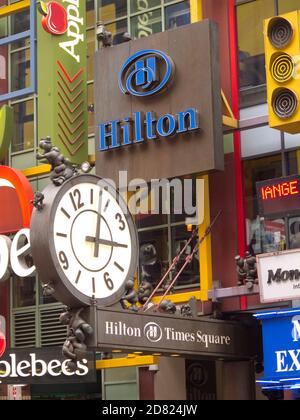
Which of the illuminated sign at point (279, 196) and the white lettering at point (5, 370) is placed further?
the white lettering at point (5, 370)

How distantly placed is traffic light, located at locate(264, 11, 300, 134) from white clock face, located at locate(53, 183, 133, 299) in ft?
14.6

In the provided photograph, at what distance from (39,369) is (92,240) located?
357 inches

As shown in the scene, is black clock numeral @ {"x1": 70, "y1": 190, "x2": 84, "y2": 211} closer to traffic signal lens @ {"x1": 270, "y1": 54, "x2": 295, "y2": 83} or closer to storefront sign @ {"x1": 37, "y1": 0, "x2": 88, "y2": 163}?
traffic signal lens @ {"x1": 270, "y1": 54, "x2": 295, "y2": 83}

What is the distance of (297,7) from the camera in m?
27.3

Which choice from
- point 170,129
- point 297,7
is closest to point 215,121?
point 170,129

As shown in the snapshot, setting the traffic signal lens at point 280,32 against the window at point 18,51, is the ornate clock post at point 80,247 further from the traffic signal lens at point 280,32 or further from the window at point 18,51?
the window at point 18,51

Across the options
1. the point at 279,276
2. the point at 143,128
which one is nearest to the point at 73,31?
the point at 143,128

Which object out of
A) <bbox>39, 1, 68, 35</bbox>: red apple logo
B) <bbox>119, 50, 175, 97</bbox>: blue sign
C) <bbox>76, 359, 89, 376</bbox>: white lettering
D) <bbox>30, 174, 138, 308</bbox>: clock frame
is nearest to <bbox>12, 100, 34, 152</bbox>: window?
<bbox>39, 1, 68, 35</bbox>: red apple logo

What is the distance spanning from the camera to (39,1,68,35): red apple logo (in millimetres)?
30375

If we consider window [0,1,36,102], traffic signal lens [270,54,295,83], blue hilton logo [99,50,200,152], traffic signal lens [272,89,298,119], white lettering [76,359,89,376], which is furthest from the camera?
window [0,1,36,102]

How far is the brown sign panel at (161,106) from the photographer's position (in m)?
27.0

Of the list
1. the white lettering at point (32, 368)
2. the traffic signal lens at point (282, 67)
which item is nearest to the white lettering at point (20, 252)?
the white lettering at point (32, 368)

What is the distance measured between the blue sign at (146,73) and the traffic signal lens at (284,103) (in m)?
2.78
